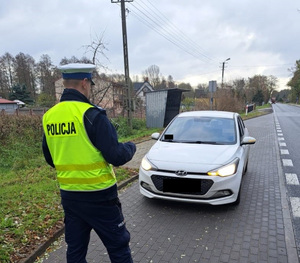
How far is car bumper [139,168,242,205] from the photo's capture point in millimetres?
3938

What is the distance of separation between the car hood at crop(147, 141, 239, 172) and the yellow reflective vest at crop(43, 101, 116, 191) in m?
2.13

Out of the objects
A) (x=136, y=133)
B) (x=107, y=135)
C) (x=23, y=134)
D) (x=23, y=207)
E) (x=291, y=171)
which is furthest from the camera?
(x=136, y=133)

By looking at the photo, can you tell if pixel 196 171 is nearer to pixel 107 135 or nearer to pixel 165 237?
pixel 165 237

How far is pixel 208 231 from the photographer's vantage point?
3654 mm

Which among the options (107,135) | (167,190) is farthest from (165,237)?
(107,135)

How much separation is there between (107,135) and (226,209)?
3.14 m

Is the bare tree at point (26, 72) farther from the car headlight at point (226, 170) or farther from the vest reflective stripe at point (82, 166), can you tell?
the vest reflective stripe at point (82, 166)

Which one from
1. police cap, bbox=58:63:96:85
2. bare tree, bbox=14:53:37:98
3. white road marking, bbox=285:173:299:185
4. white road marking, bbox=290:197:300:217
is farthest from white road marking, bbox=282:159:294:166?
bare tree, bbox=14:53:37:98

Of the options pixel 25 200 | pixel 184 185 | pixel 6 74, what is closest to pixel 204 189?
pixel 184 185

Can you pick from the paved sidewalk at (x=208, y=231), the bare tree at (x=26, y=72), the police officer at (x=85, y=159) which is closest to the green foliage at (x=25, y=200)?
the paved sidewalk at (x=208, y=231)

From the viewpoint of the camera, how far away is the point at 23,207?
421 cm

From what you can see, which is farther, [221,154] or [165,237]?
[221,154]

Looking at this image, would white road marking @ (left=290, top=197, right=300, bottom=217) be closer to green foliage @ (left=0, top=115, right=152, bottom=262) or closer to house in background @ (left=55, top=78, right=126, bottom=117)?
green foliage @ (left=0, top=115, right=152, bottom=262)

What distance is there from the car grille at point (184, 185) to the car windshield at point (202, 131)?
1.17 metres
